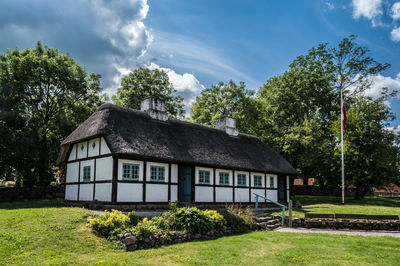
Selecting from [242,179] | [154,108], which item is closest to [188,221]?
[154,108]

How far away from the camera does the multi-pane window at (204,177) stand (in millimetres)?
19016

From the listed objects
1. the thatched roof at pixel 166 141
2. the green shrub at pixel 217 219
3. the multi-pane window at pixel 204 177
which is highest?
Answer: the thatched roof at pixel 166 141

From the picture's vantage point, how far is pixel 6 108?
24.4 metres

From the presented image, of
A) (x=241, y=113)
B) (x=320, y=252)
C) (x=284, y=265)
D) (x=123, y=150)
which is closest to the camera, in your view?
(x=284, y=265)

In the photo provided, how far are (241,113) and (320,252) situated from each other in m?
29.1

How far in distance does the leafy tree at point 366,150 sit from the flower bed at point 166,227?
18.8m

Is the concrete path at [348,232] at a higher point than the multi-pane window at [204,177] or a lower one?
lower

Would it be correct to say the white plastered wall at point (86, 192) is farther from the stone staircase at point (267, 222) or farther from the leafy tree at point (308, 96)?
the leafy tree at point (308, 96)

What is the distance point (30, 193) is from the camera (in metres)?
23.5

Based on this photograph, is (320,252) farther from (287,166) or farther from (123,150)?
(287,166)

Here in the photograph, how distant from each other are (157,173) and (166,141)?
2005 millimetres

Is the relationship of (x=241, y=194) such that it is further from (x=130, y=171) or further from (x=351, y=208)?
(x=130, y=171)

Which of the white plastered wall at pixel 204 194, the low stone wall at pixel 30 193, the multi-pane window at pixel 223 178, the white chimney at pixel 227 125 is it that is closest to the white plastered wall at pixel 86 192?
the white plastered wall at pixel 204 194

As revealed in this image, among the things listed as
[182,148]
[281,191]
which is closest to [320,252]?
[182,148]
